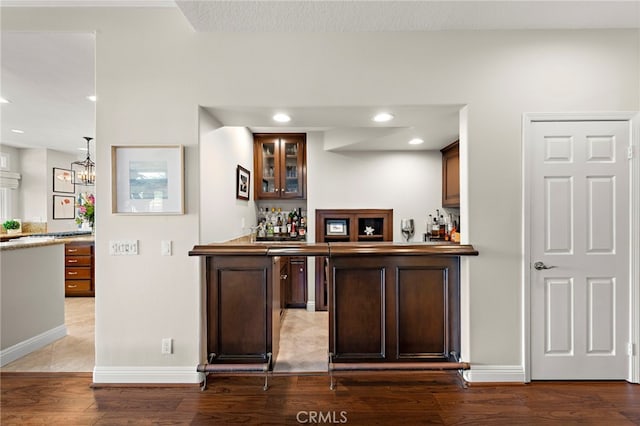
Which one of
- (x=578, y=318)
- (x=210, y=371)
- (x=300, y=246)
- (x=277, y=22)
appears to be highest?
(x=277, y=22)

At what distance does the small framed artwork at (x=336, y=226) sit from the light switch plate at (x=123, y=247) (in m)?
2.56

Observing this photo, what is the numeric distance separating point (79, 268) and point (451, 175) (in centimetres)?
580

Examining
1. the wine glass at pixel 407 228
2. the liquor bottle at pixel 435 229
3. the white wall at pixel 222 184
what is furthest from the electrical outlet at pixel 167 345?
the liquor bottle at pixel 435 229

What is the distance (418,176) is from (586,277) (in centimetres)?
234

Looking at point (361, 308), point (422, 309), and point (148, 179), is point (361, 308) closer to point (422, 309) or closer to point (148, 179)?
point (422, 309)

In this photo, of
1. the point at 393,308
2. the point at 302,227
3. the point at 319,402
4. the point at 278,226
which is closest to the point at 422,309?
the point at 393,308

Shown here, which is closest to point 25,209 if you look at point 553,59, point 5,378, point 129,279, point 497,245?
point 5,378

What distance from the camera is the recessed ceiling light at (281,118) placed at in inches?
101

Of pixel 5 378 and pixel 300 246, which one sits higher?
pixel 300 246

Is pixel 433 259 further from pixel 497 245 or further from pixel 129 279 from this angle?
pixel 129 279

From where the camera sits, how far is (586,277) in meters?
2.36

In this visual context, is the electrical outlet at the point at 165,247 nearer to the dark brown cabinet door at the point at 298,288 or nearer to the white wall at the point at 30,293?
the white wall at the point at 30,293

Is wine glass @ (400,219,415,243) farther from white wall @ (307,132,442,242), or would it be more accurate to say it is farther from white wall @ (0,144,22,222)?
white wall @ (0,144,22,222)

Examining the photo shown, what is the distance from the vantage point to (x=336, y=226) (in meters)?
4.41
